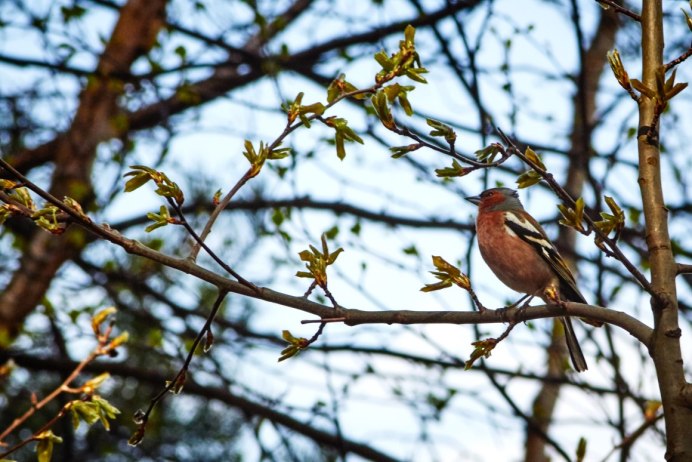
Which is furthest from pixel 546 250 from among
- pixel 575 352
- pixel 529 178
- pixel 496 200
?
pixel 529 178

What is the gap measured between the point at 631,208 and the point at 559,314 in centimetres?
413

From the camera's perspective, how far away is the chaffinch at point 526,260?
4944mm

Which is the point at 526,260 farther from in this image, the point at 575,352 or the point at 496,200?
the point at 496,200

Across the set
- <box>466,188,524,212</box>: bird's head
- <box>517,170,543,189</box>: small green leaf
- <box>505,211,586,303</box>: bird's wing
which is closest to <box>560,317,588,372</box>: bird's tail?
<box>505,211,586,303</box>: bird's wing

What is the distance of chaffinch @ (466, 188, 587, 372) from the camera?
16.2 ft

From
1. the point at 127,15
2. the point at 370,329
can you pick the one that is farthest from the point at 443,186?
the point at 127,15

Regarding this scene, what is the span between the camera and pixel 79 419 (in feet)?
9.95

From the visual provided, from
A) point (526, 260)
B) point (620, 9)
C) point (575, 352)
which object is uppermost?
point (526, 260)

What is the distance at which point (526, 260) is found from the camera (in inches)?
203

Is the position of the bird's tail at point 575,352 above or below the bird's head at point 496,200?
below

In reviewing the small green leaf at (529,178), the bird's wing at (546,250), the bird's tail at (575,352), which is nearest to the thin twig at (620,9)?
the small green leaf at (529,178)

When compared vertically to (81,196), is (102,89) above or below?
above

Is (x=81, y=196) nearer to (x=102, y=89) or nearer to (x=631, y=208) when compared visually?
(x=102, y=89)

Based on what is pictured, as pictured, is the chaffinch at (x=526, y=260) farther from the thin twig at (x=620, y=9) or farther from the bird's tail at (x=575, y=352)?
Result: the thin twig at (x=620, y=9)
